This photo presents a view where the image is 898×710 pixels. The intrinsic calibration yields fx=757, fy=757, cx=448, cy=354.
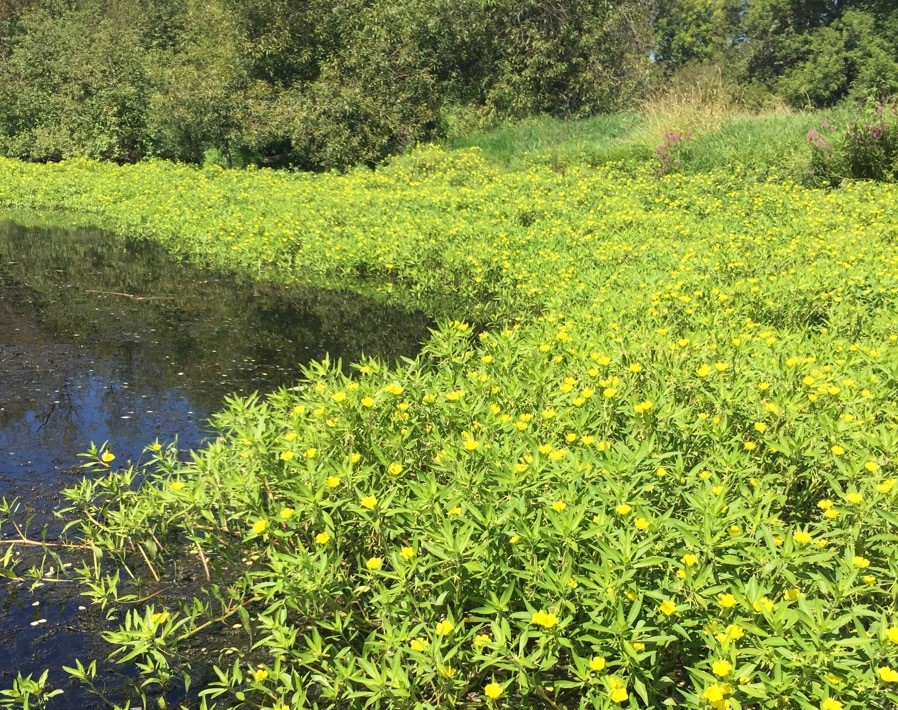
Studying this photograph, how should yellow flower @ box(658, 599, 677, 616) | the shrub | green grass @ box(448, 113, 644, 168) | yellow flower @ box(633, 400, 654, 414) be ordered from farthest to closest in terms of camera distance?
green grass @ box(448, 113, 644, 168)
the shrub
yellow flower @ box(633, 400, 654, 414)
yellow flower @ box(658, 599, 677, 616)

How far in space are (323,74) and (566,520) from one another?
17.1 m

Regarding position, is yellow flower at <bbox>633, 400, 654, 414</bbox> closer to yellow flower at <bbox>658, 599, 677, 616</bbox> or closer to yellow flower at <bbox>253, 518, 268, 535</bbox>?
yellow flower at <bbox>658, 599, 677, 616</bbox>

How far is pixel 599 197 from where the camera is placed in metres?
10.4

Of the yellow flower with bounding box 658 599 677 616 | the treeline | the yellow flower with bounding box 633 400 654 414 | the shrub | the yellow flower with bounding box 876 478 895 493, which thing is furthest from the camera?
the treeline

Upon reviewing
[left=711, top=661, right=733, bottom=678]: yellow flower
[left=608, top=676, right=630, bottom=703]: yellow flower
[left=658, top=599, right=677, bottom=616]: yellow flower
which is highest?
[left=711, top=661, right=733, bottom=678]: yellow flower

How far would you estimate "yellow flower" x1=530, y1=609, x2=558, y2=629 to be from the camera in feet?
6.65

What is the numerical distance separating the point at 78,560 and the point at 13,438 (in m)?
1.62

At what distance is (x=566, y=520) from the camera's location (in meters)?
2.30

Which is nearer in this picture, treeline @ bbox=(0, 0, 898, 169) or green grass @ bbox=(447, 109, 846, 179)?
green grass @ bbox=(447, 109, 846, 179)

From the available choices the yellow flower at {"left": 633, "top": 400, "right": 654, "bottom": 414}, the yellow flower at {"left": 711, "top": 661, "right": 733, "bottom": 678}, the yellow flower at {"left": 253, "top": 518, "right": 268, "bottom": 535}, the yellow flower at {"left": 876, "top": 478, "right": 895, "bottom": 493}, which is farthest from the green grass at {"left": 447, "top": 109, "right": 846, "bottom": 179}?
the yellow flower at {"left": 711, "top": 661, "right": 733, "bottom": 678}

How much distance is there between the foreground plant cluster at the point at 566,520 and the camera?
2.11 meters

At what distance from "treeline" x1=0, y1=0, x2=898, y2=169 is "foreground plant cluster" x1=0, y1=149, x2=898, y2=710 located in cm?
1349

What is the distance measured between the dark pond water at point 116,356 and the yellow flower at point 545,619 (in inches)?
63.9

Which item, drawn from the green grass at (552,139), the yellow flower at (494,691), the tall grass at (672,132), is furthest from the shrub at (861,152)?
the yellow flower at (494,691)
